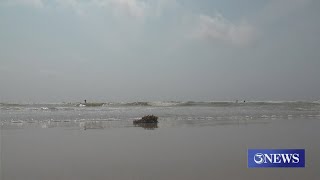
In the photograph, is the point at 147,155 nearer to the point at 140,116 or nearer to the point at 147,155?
the point at 147,155

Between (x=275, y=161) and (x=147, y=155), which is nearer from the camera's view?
(x=275, y=161)

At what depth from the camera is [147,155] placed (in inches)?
328

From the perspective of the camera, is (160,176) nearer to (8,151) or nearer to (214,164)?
(214,164)

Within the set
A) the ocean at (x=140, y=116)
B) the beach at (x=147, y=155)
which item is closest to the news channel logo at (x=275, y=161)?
the beach at (x=147, y=155)

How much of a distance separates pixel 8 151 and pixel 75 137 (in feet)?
8.53

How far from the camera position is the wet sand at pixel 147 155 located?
6477 millimetres

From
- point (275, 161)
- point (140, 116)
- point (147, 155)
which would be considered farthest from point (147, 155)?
point (140, 116)

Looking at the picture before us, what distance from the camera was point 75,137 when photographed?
1141cm

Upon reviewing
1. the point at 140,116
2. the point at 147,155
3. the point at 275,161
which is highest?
the point at 140,116

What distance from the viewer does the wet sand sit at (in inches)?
255

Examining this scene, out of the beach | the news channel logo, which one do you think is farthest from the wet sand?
the news channel logo

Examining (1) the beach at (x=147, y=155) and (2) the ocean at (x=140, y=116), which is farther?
(2) the ocean at (x=140, y=116)

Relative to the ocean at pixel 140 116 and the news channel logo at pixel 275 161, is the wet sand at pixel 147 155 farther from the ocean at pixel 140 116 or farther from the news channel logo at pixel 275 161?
the ocean at pixel 140 116

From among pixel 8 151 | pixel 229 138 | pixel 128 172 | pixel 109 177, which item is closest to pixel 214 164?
pixel 128 172
